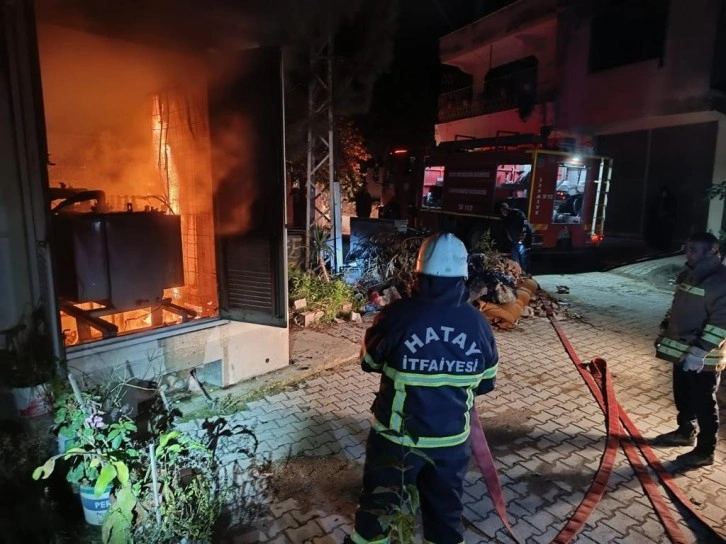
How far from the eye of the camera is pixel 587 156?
41.2ft

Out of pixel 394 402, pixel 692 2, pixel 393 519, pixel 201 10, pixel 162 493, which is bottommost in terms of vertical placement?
pixel 162 493

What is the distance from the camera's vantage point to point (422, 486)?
2588mm

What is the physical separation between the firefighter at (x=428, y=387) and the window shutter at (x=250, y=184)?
2.59 m

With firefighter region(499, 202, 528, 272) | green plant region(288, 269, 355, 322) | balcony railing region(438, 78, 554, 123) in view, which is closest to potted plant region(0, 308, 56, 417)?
green plant region(288, 269, 355, 322)

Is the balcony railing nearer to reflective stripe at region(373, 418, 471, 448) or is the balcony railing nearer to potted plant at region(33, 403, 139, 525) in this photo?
reflective stripe at region(373, 418, 471, 448)

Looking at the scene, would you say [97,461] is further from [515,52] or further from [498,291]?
[515,52]

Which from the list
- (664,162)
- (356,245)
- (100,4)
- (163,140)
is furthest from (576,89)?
(100,4)

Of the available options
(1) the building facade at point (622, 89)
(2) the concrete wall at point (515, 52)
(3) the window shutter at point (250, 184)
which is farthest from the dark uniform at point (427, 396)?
(2) the concrete wall at point (515, 52)

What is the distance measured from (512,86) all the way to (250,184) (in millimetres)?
16525

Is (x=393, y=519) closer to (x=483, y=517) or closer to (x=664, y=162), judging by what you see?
(x=483, y=517)

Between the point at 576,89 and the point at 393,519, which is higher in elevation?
the point at 576,89

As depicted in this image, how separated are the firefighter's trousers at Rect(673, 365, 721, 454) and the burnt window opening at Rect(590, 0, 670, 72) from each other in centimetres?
1256

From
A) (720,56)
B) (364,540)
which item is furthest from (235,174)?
(720,56)

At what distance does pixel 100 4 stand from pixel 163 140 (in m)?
1.97
